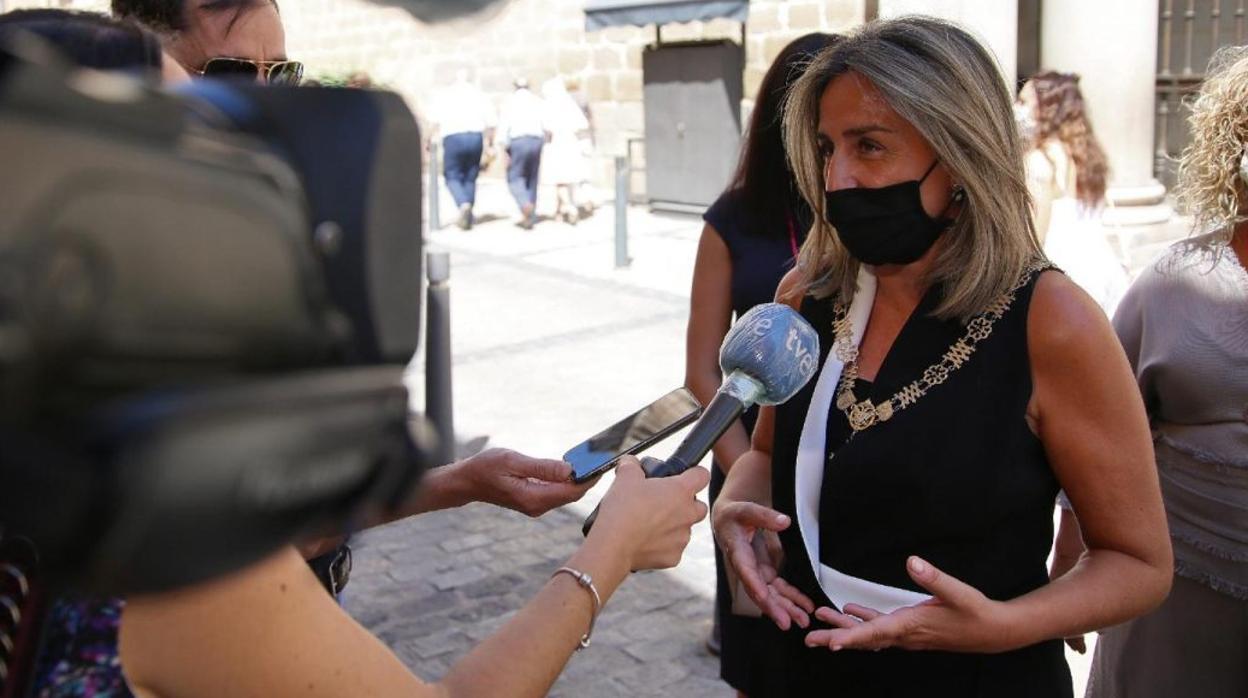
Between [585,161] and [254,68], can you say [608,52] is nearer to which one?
[585,161]

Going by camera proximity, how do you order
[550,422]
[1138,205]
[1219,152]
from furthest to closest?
[1138,205] < [550,422] < [1219,152]

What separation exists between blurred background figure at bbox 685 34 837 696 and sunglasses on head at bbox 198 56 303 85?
77.7 inches

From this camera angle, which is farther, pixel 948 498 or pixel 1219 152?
pixel 1219 152

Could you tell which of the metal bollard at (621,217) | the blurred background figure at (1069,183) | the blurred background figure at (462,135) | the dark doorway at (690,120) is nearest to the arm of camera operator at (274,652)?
the blurred background figure at (1069,183)

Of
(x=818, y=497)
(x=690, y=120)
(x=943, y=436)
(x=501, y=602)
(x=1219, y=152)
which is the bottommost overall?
(x=501, y=602)

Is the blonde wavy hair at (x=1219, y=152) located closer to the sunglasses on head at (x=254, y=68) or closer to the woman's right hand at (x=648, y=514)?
the woman's right hand at (x=648, y=514)

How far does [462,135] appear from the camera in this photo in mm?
15117

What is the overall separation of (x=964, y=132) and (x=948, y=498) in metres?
0.60

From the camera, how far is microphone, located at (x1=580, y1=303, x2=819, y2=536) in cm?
163

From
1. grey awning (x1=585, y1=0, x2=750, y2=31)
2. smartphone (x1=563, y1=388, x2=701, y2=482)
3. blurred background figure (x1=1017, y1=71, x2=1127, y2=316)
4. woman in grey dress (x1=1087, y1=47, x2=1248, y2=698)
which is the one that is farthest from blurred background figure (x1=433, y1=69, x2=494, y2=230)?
smartphone (x1=563, y1=388, x2=701, y2=482)

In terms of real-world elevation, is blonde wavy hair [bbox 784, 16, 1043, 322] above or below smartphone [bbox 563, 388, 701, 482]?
above

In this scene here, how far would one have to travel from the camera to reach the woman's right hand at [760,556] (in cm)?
215

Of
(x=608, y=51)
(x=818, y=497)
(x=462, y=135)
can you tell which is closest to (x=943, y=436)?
(x=818, y=497)

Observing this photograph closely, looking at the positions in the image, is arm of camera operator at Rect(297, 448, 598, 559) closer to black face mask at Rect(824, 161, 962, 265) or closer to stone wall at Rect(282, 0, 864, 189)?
black face mask at Rect(824, 161, 962, 265)
